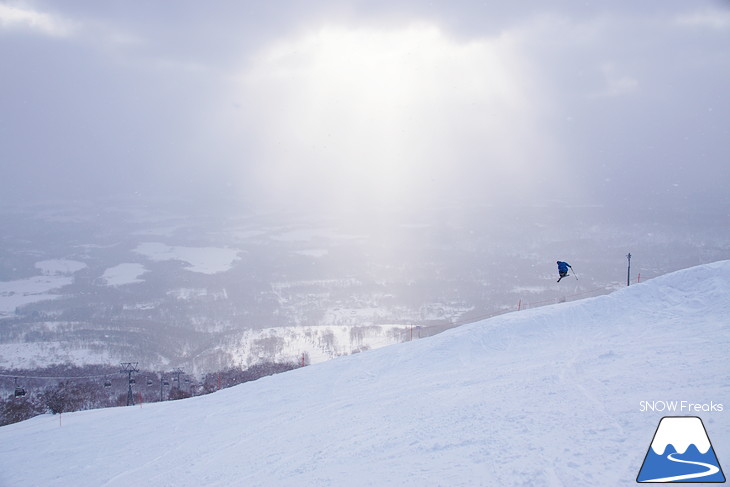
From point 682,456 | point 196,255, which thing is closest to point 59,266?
point 196,255

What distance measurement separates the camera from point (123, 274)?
112312 millimetres

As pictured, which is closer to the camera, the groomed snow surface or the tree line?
the groomed snow surface

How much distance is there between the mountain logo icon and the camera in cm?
704

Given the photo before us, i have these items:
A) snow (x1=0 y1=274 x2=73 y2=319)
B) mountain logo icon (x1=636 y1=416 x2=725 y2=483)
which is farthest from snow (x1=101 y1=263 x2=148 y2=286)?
mountain logo icon (x1=636 y1=416 x2=725 y2=483)

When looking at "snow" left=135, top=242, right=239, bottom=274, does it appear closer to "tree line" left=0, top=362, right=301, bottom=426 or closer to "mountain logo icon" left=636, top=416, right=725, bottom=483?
"tree line" left=0, top=362, right=301, bottom=426

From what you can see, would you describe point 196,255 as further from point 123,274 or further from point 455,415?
point 455,415

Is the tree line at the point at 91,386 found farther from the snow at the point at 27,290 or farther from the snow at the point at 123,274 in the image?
the snow at the point at 123,274

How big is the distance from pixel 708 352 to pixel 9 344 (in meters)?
81.3

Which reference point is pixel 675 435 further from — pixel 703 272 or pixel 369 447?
pixel 703 272

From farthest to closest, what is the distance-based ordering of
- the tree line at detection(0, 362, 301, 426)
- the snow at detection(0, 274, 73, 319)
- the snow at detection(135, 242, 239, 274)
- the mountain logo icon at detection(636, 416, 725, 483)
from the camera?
the snow at detection(135, 242, 239, 274)
the snow at detection(0, 274, 73, 319)
the tree line at detection(0, 362, 301, 426)
the mountain logo icon at detection(636, 416, 725, 483)

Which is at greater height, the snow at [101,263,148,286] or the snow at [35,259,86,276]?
the snow at [35,259,86,276]

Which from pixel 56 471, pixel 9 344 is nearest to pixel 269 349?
pixel 9 344

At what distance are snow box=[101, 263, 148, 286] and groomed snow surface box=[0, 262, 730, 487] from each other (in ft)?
306

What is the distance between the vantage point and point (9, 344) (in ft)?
223
